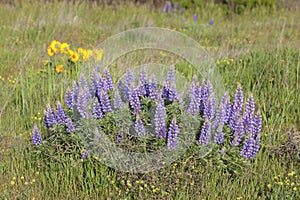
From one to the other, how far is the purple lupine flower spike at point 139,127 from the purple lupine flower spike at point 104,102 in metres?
0.26

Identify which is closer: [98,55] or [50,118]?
[50,118]

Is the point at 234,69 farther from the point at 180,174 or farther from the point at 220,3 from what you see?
the point at 220,3

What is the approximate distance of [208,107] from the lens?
3.06 meters

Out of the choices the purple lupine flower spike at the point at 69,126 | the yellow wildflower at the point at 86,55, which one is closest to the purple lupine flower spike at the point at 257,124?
the purple lupine flower spike at the point at 69,126

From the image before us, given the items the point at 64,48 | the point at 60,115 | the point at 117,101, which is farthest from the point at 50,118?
the point at 64,48

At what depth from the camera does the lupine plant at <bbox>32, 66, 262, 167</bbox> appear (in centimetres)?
302

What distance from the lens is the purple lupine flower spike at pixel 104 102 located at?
3.07m

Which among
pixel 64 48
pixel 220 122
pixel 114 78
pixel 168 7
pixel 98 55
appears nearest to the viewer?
pixel 220 122

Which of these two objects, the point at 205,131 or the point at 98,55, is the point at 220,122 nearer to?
the point at 205,131

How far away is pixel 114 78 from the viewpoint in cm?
411

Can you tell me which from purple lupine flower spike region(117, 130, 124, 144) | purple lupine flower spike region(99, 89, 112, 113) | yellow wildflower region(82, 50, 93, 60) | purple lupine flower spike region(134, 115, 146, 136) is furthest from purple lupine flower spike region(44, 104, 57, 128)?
yellow wildflower region(82, 50, 93, 60)

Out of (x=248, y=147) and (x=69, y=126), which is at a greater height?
(x=69, y=126)

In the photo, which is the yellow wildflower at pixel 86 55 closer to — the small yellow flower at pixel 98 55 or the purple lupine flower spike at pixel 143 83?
the small yellow flower at pixel 98 55

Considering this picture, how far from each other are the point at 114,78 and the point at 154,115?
113 centimetres
